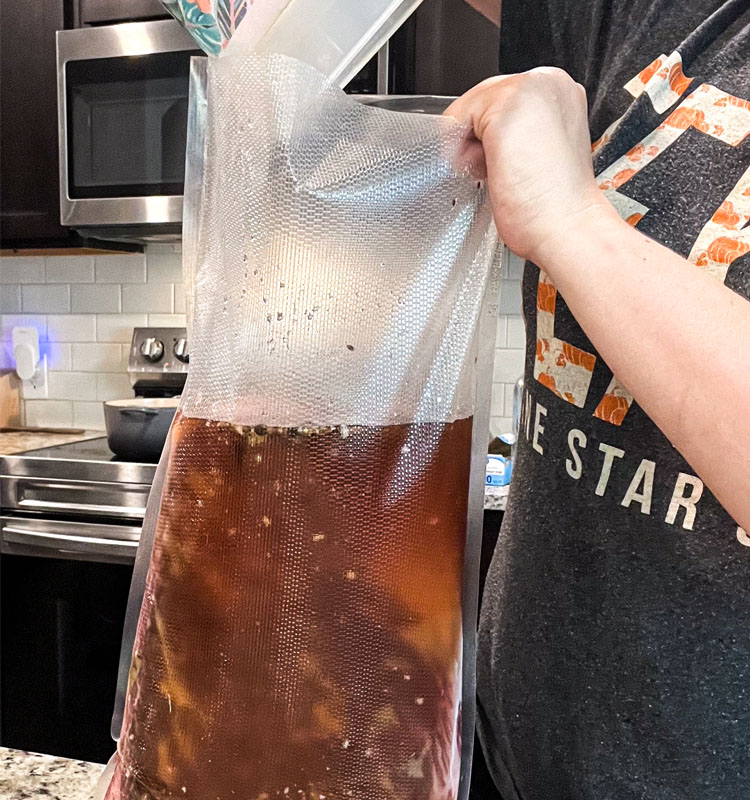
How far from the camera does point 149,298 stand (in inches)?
92.3

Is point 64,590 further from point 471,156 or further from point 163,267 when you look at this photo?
point 471,156

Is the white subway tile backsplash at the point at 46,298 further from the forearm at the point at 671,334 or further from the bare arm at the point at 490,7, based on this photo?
the forearm at the point at 671,334

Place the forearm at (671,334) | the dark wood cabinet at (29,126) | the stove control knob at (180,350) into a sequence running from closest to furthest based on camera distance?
1. the forearm at (671,334)
2. the dark wood cabinet at (29,126)
3. the stove control knob at (180,350)

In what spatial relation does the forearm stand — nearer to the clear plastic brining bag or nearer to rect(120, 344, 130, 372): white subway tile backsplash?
the clear plastic brining bag

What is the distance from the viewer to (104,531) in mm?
1835

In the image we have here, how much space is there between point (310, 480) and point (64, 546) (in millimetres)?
1624

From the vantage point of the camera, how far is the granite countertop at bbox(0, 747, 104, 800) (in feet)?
1.79

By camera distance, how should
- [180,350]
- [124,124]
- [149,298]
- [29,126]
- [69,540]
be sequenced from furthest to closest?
[149,298] → [180,350] → [29,126] → [124,124] → [69,540]

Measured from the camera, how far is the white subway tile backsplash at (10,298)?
8.01 ft

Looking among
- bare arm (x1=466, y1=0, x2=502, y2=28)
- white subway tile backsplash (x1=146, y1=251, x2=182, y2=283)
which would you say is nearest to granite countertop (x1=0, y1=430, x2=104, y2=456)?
white subway tile backsplash (x1=146, y1=251, x2=182, y2=283)

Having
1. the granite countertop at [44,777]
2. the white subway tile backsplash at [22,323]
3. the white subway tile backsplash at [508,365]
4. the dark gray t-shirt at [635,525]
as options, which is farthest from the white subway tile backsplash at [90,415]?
the dark gray t-shirt at [635,525]

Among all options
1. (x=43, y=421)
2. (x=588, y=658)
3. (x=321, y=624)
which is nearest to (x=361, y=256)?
(x=321, y=624)

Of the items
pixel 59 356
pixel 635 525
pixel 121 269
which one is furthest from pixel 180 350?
pixel 635 525

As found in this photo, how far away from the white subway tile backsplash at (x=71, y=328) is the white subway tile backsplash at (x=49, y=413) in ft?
0.63
